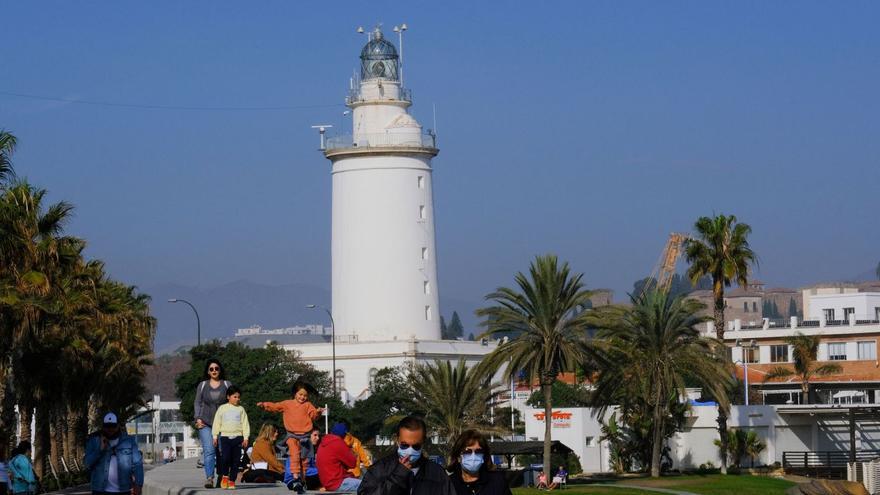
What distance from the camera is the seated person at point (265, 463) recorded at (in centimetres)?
2519

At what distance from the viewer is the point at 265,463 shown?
86.4 feet

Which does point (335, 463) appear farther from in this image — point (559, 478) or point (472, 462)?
point (559, 478)

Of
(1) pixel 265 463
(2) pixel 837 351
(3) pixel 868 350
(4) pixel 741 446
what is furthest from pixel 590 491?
(2) pixel 837 351

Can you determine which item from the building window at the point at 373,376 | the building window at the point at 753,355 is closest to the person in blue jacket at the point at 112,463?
the building window at the point at 373,376

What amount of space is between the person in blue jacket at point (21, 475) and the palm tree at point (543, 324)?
37358 mm

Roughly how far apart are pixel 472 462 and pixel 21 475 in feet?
49.8

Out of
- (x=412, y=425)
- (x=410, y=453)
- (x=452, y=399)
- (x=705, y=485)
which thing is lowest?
(x=705, y=485)

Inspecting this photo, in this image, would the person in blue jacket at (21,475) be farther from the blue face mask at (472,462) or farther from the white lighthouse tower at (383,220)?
the white lighthouse tower at (383,220)

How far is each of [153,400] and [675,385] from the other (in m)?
118

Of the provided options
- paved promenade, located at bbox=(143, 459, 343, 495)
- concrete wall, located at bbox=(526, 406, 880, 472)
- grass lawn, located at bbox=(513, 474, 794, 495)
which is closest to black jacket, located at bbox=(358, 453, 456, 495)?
paved promenade, located at bbox=(143, 459, 343, 495)

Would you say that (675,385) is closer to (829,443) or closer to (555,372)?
(555,372)

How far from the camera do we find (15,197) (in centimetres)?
4209

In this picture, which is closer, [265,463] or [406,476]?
[406,476]

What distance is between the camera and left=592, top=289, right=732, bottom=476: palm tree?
6725 cm
